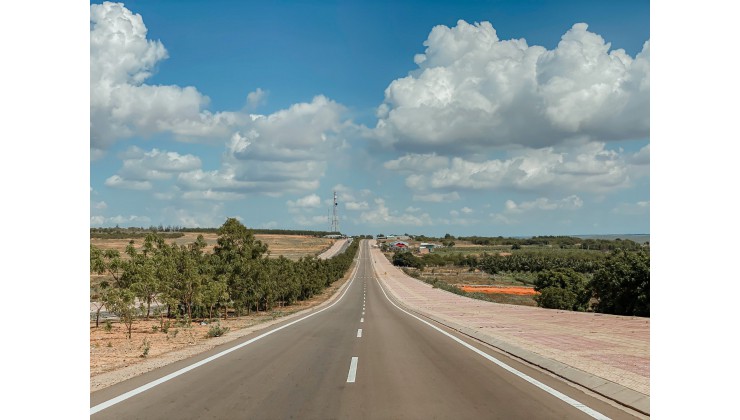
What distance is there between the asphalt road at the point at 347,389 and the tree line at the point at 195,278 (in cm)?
944

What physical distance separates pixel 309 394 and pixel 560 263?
149766 mm

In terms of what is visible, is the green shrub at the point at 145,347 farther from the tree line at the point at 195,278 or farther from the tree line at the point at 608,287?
the tree line at the point at 608,287

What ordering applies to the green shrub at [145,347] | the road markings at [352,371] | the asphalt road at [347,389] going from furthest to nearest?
the green shrub at [145,347], the road markings at [352,371], the asphalt road at [347,389]

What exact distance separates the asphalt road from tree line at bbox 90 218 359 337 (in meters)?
9.44

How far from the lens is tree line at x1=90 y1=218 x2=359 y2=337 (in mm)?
21047

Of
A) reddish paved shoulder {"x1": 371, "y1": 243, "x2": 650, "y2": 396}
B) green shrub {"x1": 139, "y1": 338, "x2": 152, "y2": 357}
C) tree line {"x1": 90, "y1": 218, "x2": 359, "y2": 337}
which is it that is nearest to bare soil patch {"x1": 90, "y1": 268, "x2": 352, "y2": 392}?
green shrub {"x1": 139, "y1": 338, "x2": 152, "y2": 357}

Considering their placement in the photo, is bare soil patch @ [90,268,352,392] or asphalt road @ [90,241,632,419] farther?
bare soil patch @ [90,268,352,392]

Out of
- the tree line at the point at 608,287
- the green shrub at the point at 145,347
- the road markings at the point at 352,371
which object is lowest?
the tree line at the point at 608,287

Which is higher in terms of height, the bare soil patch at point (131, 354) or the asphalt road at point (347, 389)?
the asphalt road at point (347, 389)

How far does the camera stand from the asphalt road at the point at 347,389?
7.21m

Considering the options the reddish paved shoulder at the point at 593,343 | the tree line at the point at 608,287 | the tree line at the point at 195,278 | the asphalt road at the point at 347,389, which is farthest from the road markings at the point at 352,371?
the tree line at the point at 608,287

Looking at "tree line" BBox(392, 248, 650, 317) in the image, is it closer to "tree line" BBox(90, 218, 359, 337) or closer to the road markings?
"tree line" BBox(90, 218, 359, 337)

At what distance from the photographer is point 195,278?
1093 inches
